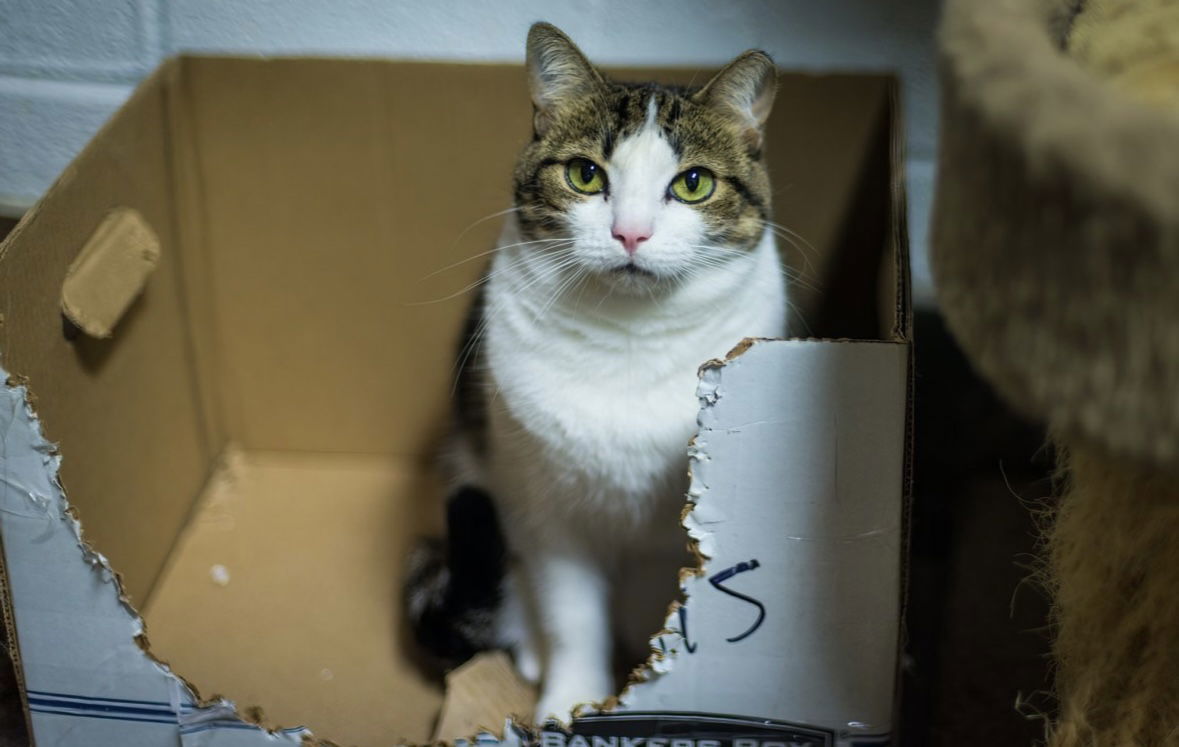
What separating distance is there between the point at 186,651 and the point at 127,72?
697 mm

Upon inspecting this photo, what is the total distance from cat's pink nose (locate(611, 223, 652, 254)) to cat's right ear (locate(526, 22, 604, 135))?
172 millimetres

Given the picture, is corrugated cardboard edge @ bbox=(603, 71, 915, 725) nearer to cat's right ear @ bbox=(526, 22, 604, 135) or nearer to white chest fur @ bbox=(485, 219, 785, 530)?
white chest fur @ bbox=(485, 219, 785, 530)

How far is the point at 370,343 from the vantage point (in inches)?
54.6

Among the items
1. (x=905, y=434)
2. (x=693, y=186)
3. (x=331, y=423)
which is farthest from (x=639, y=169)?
(x=331, y=423)

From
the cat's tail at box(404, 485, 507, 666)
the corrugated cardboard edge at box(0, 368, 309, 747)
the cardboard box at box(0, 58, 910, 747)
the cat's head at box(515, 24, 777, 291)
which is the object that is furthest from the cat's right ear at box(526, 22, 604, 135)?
the corrugated cardboard edge at box(0, 368, 309, 747)

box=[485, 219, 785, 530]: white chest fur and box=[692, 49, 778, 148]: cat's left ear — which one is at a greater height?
box=[692, 49, 778, 148]: cat's left ear

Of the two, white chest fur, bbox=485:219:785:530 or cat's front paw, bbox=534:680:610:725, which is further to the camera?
cat's front paw, bbox=534:680:610:725

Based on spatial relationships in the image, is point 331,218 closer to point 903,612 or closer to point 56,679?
point 56,679

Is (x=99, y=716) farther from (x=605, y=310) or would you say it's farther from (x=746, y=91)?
(x=746, y=91)

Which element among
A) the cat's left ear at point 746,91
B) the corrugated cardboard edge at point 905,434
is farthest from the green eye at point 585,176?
the corrugated cardboard edge at point 905,434

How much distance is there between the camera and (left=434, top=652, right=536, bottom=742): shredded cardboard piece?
3.48 ft

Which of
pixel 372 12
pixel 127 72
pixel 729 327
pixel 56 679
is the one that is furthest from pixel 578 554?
pixel 127 72

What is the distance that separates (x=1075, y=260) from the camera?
482 millimetres

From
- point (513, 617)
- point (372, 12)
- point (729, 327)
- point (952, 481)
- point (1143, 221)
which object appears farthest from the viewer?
point (952, 481)
